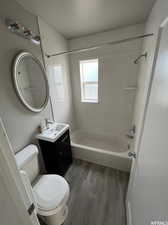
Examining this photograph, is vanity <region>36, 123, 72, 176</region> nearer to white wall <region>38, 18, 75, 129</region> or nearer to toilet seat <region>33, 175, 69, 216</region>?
toilet seat <region>33, 175, 69, 216</region>

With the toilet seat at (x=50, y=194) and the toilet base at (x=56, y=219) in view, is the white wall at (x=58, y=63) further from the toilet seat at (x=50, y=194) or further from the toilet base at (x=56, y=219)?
the toilet base at (x=56, y=219)

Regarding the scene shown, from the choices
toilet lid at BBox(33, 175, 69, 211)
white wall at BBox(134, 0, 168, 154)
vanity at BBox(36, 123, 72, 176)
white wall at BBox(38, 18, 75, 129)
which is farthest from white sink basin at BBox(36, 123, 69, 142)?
white wall at BBox(134, 0, 168, 154)

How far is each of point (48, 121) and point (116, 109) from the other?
5.05 feet

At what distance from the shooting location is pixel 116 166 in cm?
177

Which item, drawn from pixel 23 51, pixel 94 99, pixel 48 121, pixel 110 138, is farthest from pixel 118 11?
pixel 110 138

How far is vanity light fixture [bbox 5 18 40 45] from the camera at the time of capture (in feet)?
3.62

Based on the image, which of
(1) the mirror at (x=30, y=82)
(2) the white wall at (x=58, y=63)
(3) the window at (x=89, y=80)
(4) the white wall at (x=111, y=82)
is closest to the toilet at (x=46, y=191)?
(1) the mirror at (x=30, y=82)

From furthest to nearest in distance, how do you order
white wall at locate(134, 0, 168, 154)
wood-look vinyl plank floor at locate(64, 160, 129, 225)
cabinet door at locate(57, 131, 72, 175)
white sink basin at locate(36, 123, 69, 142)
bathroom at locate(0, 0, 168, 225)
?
cabinet door at locate(57, 131, 72, 175), white sink basin at locate(36, 123, 69, 142), wood-look vinyl plank floor at locate(64, 160, 129, 225), white wall at locate(134, 0, 168, 154), bathroom at locate(0, 0, 168, 225)

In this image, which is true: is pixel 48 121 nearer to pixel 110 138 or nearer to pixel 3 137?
pixel 3 137

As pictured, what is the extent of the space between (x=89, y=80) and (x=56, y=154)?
183cm

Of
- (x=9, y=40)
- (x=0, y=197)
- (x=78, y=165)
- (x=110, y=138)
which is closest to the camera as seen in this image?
(x=0, y=197)

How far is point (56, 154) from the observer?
1498mm

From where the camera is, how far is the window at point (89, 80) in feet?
7.68

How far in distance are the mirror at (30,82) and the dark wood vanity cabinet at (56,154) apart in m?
0.57
